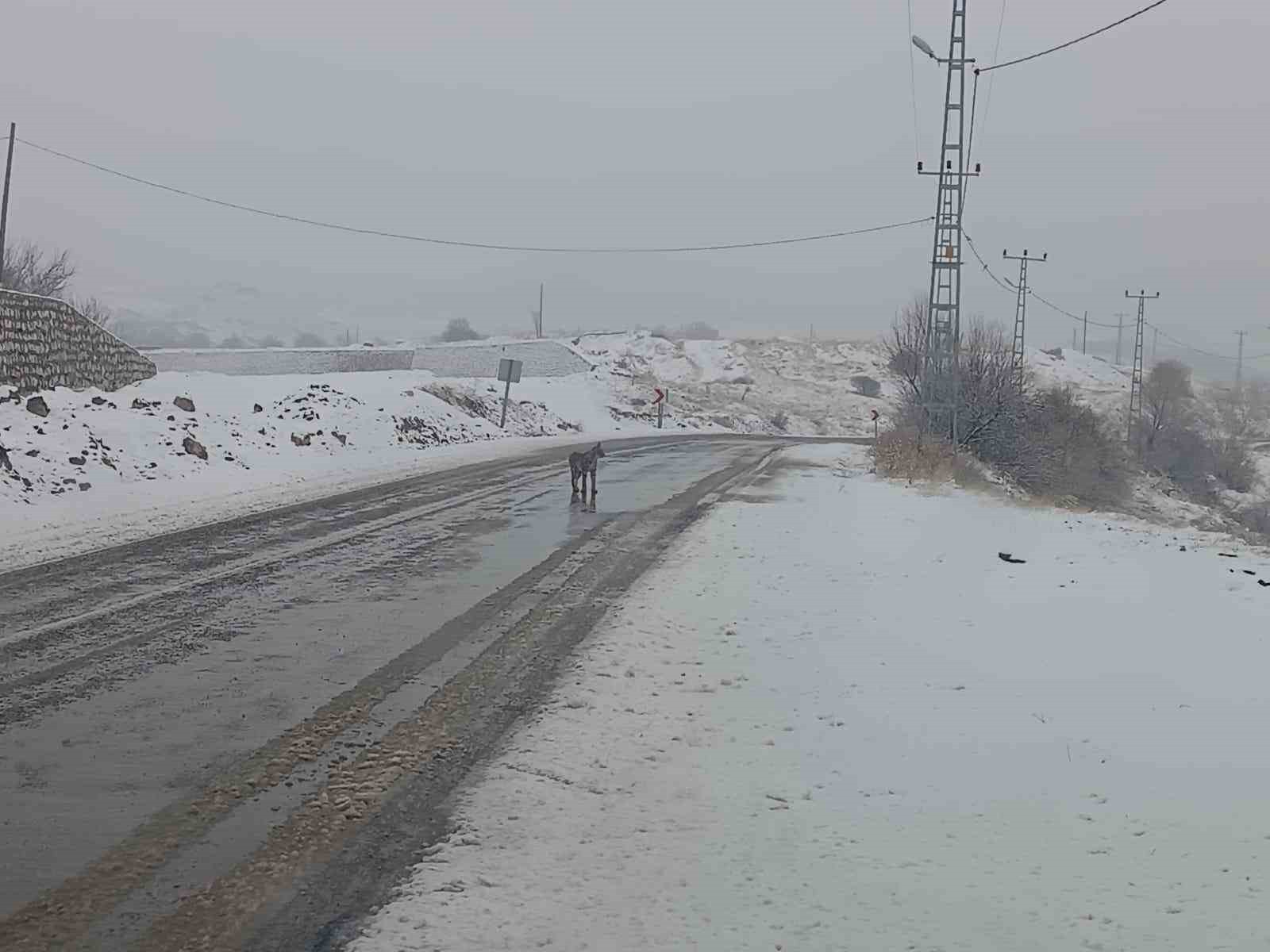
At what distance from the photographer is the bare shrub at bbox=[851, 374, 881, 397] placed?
90.9m

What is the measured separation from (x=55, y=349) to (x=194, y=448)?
10.3 feet

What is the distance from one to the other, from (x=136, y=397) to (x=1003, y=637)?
17240mm

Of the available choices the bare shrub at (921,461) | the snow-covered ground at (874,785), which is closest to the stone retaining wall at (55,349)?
the snow-covered ground at (874,785)

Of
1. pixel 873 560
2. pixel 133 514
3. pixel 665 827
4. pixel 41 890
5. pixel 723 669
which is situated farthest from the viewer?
pixel 133 514

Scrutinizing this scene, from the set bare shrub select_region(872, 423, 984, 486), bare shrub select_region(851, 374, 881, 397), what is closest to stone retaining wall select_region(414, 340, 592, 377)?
bare shrub select_region(851, 374, 881, 397)

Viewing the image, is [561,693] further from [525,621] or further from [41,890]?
[41,890]

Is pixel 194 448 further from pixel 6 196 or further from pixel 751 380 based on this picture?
pixel 751 380

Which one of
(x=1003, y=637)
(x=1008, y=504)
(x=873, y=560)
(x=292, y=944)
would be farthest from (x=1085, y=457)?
(x=292, y=944)

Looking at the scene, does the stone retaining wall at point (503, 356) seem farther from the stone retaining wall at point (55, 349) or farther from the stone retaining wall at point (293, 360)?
the stone retaining wall at point (55, 349)

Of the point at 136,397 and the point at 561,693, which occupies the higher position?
the point at 136,397

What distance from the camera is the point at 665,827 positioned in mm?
4559

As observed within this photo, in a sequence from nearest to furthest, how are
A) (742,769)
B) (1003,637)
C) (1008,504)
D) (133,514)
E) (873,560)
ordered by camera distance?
(742,769) < (1003,637) < (873,560) < (133,514) < (1008,504)

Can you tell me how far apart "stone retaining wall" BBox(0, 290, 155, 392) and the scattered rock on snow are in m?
2.52

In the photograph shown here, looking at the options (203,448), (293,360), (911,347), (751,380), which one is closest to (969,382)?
(911,347)
